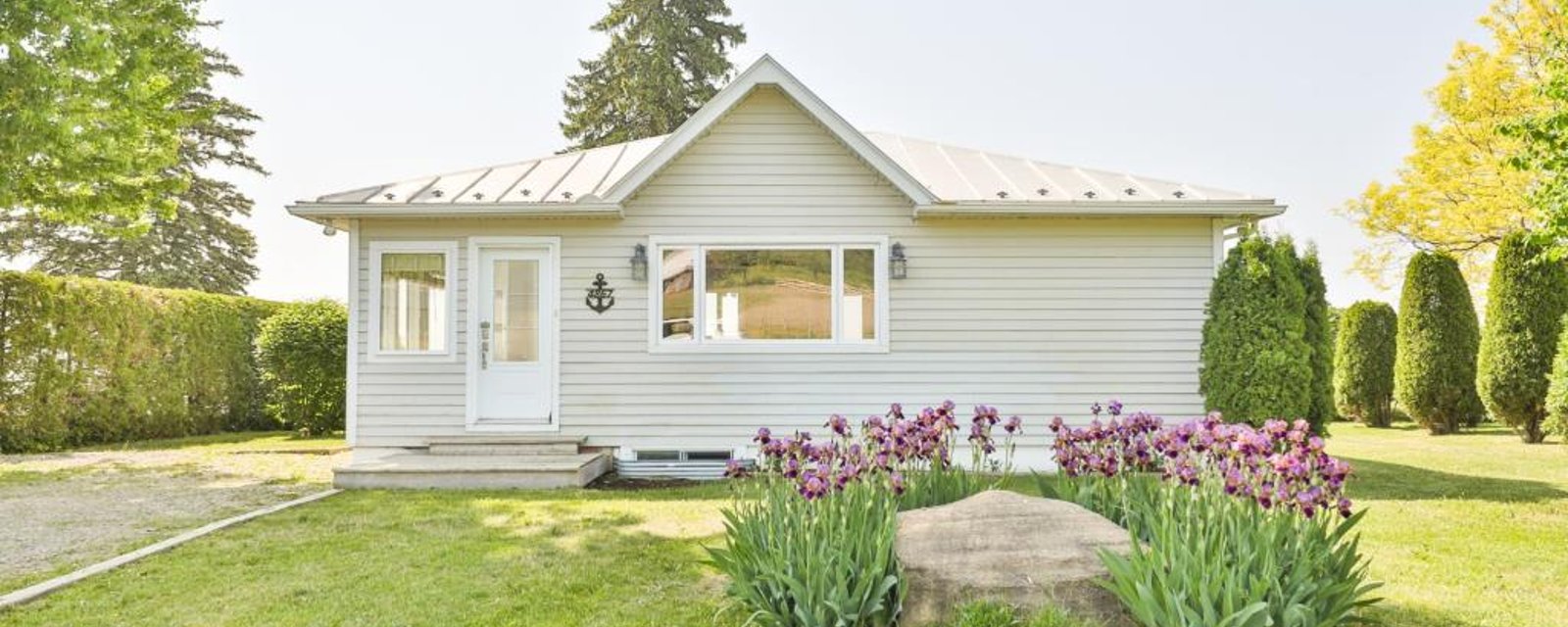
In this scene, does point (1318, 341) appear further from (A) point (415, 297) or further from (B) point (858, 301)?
(A) point (415, 297)

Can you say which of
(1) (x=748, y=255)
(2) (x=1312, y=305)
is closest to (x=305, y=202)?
(1) (x=748, y=255)

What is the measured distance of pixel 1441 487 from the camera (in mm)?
7734

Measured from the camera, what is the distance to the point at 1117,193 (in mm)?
8742

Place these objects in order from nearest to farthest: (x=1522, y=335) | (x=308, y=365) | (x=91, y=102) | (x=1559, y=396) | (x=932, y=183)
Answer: (x=932, y=183), (x=91, y=102), (x=1559, y=396), (x=1522, y=335), (x=308, y=365)

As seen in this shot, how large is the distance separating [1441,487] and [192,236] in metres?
26.3

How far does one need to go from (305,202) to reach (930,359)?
611 cm

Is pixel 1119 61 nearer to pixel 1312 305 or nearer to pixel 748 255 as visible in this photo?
pixel 1312 305

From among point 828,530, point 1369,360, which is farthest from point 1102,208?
point 1369,360

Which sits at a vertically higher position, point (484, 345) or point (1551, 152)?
point (1551, 152)

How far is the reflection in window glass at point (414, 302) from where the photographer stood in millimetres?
8625

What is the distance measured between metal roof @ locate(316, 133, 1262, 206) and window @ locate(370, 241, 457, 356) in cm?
52

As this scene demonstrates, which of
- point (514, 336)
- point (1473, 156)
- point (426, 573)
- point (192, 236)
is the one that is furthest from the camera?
point (192, 236)

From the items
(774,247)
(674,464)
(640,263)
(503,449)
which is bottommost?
(674,464)

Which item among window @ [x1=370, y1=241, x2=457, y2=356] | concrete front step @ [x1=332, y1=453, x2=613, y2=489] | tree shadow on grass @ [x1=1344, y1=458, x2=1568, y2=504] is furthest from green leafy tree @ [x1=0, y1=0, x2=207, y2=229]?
tree shadow on grass @ [x1=1344, y1=458, x2=1568, y2=504]
